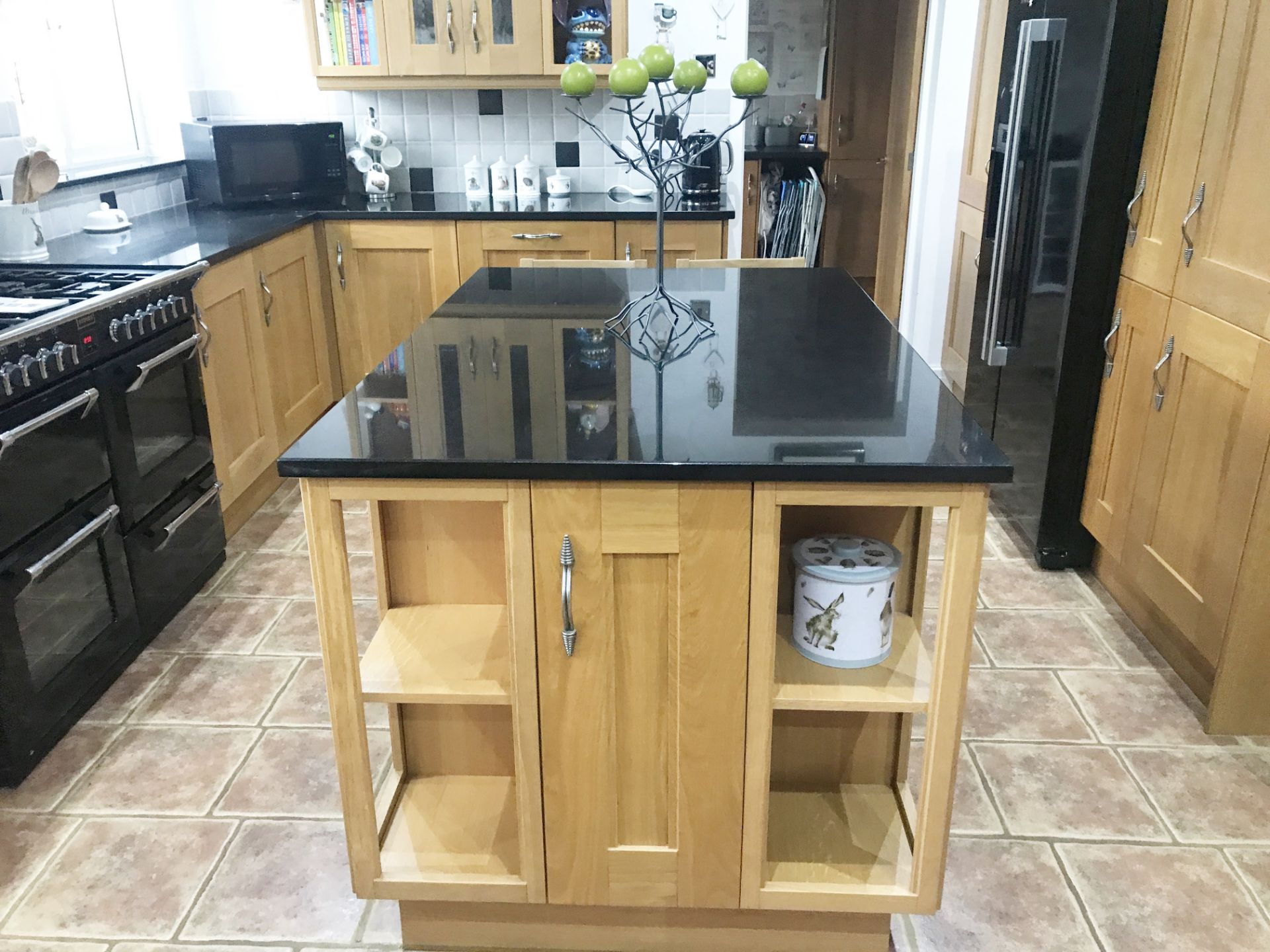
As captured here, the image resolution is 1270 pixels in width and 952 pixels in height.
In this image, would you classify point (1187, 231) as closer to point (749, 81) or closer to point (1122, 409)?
point (1122, 409)

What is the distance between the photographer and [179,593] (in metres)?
2.64

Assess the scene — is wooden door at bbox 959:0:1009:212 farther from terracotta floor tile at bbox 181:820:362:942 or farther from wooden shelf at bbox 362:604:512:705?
terracotta floor tile at bbox 181:820:362:942

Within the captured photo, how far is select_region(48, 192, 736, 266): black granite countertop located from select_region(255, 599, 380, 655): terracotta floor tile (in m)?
0.99

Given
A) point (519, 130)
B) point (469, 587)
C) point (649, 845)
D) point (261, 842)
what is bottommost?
point (261, 842)

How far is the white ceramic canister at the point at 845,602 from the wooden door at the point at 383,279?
2689mm

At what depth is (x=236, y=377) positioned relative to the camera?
9.97 feet

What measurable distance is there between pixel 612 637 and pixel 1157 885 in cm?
114

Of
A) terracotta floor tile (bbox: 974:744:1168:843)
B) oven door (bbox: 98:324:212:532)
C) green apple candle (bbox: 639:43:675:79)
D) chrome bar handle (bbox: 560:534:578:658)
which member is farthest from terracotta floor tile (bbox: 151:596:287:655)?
terracotta floor tile (bbox: 974:744:1168:843)

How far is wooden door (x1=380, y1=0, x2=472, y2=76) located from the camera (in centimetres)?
373

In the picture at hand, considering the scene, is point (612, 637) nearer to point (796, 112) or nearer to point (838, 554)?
point (838, 554)

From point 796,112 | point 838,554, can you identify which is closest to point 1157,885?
point 838,554

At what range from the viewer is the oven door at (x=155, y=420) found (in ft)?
7.55

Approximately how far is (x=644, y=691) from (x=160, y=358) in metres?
1.70

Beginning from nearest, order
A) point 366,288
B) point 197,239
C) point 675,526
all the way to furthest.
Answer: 1. point 675,526
2. point 197,239
3. point 366,288
